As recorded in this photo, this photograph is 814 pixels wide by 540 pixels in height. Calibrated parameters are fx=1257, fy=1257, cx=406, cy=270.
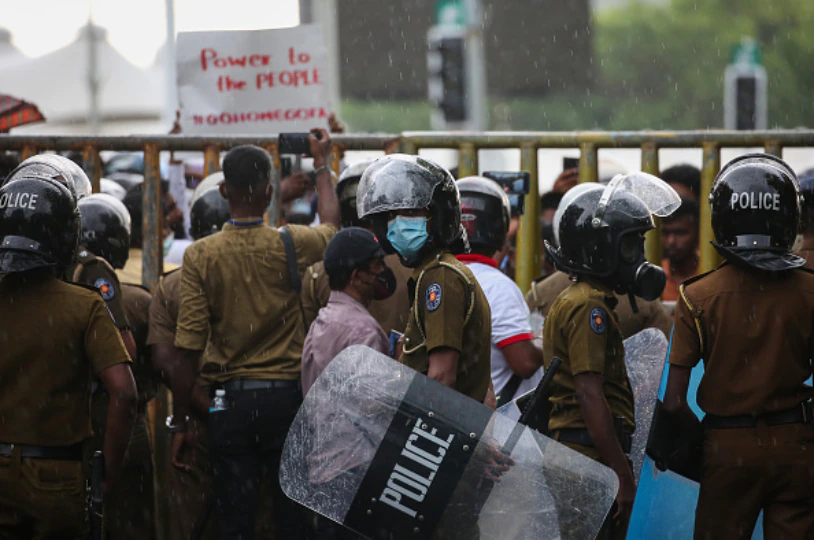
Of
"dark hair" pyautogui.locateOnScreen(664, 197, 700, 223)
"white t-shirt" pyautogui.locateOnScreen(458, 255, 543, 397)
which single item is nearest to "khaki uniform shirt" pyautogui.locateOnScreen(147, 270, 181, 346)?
"white t-shirt" pyautogui.locateOnScreen(458, 255, 543, 397)

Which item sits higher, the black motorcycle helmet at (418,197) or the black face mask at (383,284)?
the black motorcycle helmet at (418,197)

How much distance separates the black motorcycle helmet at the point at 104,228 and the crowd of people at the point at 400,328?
17 millimetres

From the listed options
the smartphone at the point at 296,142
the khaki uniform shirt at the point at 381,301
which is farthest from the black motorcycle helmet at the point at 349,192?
the khaki uniform shirt at the point at 381,301

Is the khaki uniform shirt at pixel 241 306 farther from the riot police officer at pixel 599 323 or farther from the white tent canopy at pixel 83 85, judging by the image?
the white tent canopy at pixel 83 85

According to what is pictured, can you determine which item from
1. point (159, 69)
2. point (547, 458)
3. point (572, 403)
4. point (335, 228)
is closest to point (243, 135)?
point (335, 228)

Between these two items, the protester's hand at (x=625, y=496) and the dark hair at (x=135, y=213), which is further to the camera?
the dark hair at (x=135, y=213)

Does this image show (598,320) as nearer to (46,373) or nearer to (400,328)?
(400,328)

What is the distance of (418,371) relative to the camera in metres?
4.63

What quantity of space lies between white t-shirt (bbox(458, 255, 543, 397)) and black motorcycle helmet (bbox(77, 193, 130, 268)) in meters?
1.97

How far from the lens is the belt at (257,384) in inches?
237

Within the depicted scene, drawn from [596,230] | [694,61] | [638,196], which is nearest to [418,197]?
[596,230]

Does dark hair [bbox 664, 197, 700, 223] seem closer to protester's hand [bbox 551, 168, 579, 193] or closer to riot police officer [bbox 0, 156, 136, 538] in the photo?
protester's hand [bbox 551, 168, 579, 193]

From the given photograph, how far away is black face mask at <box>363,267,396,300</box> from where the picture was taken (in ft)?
18.6

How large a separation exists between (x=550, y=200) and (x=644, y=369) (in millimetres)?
2711
